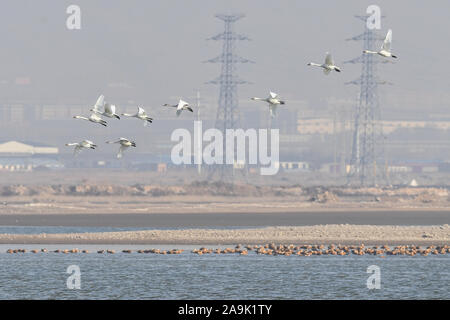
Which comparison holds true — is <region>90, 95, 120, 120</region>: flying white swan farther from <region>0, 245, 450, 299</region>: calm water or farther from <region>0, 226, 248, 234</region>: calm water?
<region>0, 226, 248, 234</region>: calm water

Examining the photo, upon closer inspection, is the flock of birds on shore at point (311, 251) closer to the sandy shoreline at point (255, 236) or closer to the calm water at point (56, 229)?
the sandy shoreline at point (255, 236)

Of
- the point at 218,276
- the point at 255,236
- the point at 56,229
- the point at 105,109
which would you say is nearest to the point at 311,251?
the point at 255,236

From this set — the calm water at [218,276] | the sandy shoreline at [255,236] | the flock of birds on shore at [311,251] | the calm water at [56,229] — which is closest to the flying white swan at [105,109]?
the calm water at [218,276]

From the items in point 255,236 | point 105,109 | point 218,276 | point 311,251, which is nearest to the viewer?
point 105,109

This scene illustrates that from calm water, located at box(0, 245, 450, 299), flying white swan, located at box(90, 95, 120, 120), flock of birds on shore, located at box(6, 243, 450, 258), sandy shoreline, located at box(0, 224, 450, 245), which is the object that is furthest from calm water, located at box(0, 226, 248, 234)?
flying white swan, located at box(90, 95, 120, 120)

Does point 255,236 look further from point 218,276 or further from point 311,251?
point 218,276

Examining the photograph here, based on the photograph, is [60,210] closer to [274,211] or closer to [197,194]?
[274,211]
